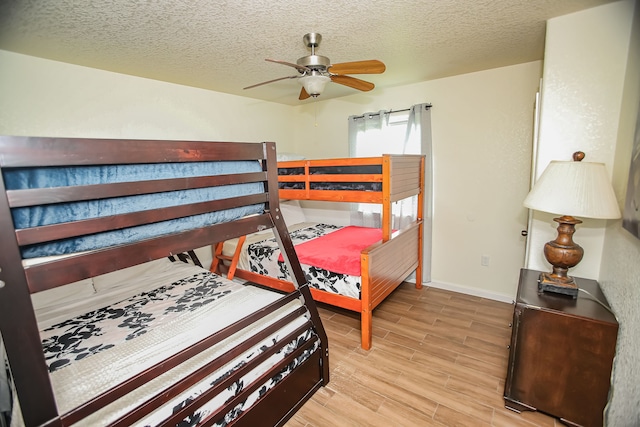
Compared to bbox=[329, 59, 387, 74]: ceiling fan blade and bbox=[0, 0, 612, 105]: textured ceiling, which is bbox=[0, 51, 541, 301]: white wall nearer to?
bbox=[0, 0, 612, 105]: textured ceiling

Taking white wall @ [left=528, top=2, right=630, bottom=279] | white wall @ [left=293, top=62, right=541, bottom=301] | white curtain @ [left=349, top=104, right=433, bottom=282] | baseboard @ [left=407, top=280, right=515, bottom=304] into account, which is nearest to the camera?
white wall @ [left=528, top=2, right=630, bottom=279]

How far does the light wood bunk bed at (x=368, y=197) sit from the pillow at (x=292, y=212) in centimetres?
104

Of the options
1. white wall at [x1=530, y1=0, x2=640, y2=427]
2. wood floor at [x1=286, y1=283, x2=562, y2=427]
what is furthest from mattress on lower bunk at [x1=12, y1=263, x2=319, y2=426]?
white wall at [x1=530, y1=0, x2=640, y2=427]

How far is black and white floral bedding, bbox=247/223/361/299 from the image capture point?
226 centimetres

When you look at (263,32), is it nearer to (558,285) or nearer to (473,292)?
(558,285)

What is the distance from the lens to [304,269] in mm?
2471

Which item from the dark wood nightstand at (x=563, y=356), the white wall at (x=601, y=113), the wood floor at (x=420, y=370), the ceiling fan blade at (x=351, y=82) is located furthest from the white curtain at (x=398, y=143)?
the dark wood nightstand at (x=563, y=356)

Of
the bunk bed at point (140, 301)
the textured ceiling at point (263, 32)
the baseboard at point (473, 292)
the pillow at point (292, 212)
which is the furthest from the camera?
the pillow at point (292, 212)

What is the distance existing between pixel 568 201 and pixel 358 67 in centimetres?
141

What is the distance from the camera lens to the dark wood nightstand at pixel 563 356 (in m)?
1.39

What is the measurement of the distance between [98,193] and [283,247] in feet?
2.79

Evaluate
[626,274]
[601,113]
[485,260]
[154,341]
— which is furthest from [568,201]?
[154,341]

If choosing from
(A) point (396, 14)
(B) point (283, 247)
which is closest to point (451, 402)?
(B) point (283, 247)

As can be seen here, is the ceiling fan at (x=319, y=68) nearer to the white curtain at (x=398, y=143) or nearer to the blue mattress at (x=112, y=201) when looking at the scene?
the blue mattress at (x=112, y=201)
